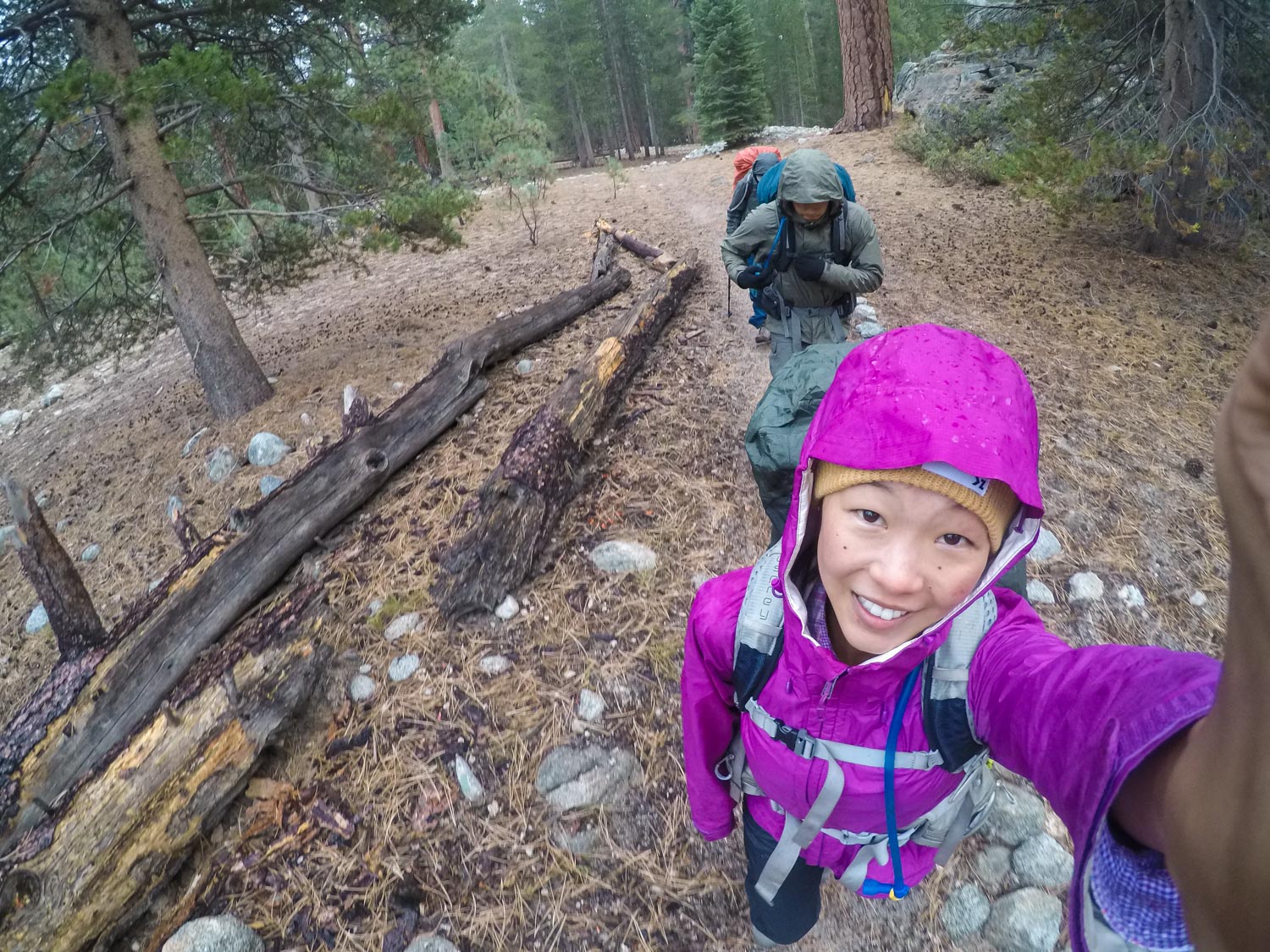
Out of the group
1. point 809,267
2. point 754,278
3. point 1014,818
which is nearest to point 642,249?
point 754,278

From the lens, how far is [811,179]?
4.21 meters

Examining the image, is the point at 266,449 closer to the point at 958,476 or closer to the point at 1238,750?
the point at 958,476

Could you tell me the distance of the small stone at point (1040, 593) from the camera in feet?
11.7

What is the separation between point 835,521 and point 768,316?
4069 millimetres

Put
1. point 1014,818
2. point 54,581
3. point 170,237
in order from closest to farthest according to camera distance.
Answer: point 1014,818, point 54,581, point 170,237

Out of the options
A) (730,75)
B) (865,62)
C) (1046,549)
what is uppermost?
(730,75)

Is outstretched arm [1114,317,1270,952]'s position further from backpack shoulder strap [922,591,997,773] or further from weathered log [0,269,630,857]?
weathered log [0,269,630,857]

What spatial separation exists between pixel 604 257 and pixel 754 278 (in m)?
4.29

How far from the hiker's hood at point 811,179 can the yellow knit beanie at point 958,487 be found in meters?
3.45

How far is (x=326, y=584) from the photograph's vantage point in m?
3.85

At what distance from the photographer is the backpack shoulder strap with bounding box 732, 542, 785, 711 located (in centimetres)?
163

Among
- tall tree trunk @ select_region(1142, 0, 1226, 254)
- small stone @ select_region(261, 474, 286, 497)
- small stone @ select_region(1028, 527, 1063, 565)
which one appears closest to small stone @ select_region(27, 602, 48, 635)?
small stone @ select_region(261, 474, 286, 497)

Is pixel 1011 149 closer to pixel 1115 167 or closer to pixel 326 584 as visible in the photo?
pixel 1115 167

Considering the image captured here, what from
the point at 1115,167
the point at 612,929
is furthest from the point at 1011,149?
the point at 612,929
